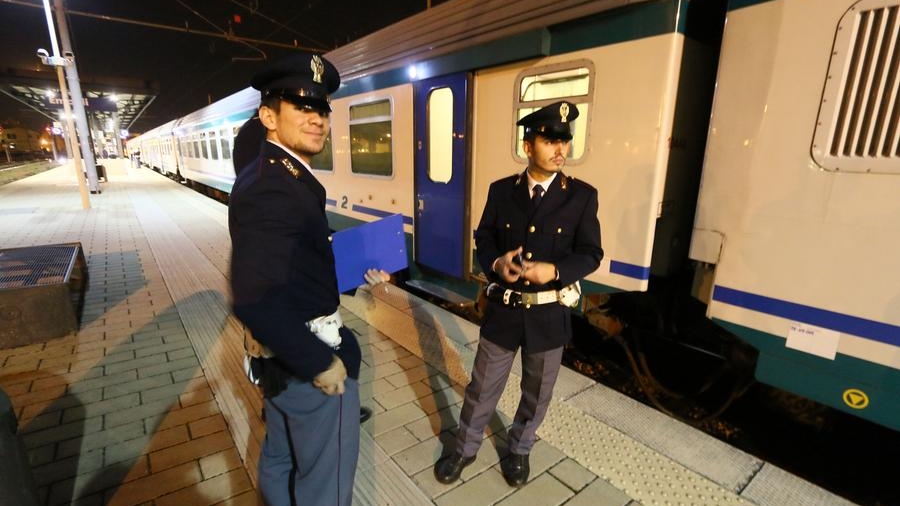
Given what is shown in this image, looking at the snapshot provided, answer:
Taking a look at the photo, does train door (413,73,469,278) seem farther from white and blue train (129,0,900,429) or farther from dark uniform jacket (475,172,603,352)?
dark uniform jacket (475,172,603,352)

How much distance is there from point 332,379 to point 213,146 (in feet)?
47.6

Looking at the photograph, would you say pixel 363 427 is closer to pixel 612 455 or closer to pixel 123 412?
pixel 612 455

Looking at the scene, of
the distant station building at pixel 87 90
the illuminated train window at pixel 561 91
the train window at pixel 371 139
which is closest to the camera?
the illuminated train window at pixel 561 91

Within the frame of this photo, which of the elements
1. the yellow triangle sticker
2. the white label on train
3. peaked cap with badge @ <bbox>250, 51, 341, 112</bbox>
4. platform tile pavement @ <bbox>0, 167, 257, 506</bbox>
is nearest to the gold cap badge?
peaked cap with badge @ <bbox>250, 51, 341, 112</bbox>

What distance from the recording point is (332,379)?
1.45m

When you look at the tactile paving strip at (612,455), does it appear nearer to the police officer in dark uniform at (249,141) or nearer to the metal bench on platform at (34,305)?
the police officer in dark uniform at (249,141)

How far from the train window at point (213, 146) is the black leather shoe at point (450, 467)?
13144mm

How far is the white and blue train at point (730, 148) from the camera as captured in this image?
2.09 m

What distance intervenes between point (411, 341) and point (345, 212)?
120 inches

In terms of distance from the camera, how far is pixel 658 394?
3.80 meters

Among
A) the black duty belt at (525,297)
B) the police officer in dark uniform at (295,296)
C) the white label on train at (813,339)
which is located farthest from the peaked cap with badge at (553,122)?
the white label on train at (813,339)

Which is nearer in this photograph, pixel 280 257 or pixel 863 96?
pixel 280 257

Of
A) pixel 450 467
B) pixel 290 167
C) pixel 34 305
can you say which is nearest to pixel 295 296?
pixel 290 167

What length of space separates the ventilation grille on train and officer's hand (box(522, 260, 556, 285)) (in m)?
1.53
